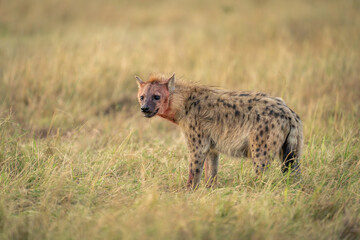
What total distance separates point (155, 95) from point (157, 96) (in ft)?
0.09

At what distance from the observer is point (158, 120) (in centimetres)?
748

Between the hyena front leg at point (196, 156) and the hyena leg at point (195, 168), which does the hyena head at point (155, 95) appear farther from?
the hyena leg at point (195, 168)

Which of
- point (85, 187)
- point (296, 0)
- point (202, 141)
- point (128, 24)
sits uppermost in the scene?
point (296, 0)

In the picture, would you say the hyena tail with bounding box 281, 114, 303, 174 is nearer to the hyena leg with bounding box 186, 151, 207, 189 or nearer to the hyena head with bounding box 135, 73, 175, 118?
the hyena leg with bounding box 186, 151, 207, 189

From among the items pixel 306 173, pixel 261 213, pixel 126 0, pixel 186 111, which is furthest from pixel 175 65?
pixel 126 0

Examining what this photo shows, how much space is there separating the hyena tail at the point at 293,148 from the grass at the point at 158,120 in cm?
15

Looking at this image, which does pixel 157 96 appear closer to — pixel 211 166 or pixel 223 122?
pixel 223 122

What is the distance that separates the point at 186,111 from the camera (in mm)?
5012

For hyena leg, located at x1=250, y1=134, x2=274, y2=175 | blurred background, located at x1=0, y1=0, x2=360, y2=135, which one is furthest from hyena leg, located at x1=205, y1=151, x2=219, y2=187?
blurred background, located at x1=0, y1=0, x2=360, y2=135

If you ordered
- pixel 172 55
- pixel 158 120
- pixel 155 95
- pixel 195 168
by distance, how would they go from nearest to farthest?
pixel 195 168 < pixel 155 95 < pixel 158 120 < pixel 172 55

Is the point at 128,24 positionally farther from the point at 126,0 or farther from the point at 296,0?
the point at 296,0

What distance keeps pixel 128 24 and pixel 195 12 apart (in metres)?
2.59

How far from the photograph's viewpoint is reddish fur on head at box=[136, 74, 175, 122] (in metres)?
4.87

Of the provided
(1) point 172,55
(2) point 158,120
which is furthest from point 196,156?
(1) point 172,55
